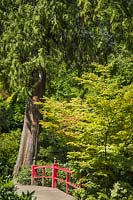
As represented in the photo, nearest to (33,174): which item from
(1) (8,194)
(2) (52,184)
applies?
(2) (52,184)

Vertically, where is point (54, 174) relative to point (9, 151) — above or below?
above

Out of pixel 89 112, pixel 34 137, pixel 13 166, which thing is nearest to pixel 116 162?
pixel 89 112

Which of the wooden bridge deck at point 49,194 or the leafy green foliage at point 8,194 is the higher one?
the leafy green foliage at point 8,194

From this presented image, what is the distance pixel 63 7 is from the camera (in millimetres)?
19234

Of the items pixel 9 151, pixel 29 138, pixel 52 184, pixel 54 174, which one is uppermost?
pixel 29 138

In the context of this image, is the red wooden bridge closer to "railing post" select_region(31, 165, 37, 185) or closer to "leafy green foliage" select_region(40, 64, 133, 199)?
"railing post" select_region(31, 165, 37, 185)

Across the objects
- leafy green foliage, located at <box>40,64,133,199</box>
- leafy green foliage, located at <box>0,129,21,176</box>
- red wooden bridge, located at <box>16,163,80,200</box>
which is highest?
leafy green foliage, located at <box>40,64,133,199</box>

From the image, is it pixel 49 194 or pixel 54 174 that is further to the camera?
pixel 54 174

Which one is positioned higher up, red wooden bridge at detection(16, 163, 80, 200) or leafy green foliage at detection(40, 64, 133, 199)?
leafy green foliage at detection(40, 64, 133, 199)

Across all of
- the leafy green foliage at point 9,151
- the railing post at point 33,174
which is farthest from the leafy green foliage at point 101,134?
the leafy green foliage at point 9,151

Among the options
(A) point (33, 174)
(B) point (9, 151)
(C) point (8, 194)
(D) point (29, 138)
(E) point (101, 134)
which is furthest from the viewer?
(B) point (9, 151)

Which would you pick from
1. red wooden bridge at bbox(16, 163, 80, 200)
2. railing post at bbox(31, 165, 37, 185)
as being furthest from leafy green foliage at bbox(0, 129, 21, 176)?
railing post at bbox(31, 165, 37, 185)

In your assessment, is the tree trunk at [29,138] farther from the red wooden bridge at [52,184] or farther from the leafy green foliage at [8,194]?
the leafy green foliage at [8,194]

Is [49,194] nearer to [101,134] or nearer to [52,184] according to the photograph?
[52,184]
